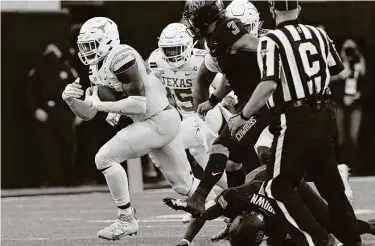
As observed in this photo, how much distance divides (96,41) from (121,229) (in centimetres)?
137

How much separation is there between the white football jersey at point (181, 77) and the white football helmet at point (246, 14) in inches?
46.1

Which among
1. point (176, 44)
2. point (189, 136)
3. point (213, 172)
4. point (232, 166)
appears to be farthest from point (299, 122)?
point (189, 136)

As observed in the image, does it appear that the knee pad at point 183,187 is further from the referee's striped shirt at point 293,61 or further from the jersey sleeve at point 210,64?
the referee's striped shirt at point 293,61

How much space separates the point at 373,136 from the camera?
622 inches

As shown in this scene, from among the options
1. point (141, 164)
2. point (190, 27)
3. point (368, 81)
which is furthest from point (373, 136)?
point (190, 27)

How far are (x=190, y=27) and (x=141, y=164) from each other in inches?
282

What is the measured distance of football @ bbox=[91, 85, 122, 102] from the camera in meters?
9.15

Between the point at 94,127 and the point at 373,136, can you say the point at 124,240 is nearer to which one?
the point at 94,127

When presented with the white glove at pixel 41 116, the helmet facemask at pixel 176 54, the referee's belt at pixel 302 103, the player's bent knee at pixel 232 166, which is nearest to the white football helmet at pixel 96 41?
the player's bent knee at pixel 232 166

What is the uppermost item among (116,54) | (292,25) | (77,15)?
(292,25)

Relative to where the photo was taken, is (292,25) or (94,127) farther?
(94,127)

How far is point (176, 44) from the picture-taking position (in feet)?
34.7

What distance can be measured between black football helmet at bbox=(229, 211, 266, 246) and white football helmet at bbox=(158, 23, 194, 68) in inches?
123

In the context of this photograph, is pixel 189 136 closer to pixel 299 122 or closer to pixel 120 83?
pixel 120 83
